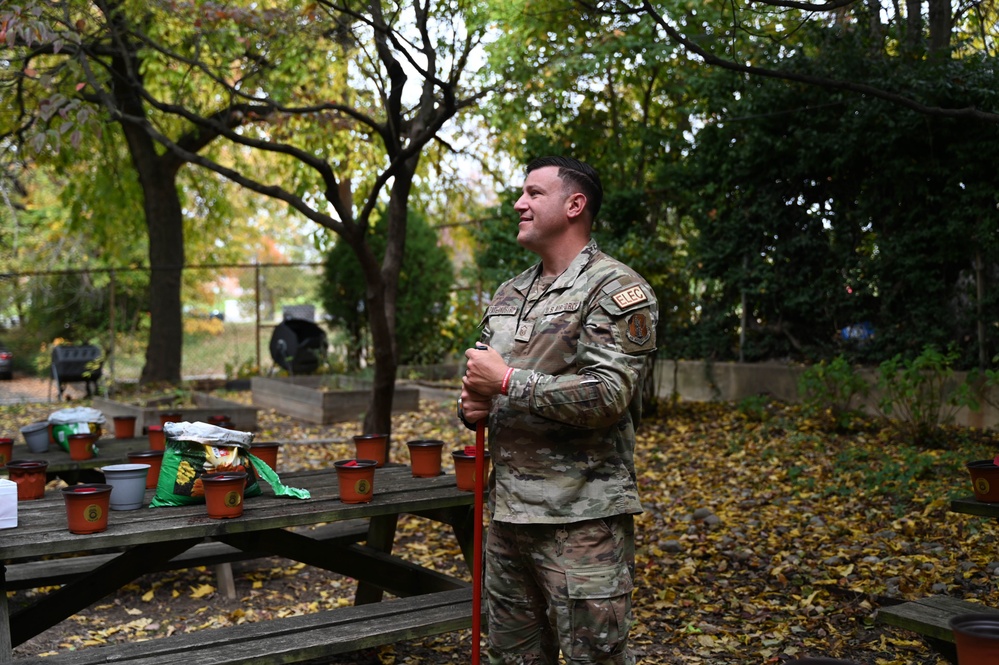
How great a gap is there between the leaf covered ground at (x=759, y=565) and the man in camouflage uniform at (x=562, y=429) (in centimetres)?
180

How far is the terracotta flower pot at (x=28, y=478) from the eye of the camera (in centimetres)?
392

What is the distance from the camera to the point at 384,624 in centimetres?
354

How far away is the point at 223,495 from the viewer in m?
3.40

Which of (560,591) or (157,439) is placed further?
(157,439)

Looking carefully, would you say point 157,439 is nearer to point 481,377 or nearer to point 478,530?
point 478,530

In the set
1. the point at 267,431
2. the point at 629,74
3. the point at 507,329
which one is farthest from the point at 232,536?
the point at 629,74

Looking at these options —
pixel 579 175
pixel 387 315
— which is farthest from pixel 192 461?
pixel 387 315

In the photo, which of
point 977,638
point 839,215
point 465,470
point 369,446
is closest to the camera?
point 977,638

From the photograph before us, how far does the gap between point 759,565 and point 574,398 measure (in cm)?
346

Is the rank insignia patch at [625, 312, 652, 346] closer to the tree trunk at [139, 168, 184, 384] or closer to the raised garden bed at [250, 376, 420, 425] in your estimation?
the raised garden bed at [250, 376, 420, 425]

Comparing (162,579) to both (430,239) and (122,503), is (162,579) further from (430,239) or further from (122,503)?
(430,239)

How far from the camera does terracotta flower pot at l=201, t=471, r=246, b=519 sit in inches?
133

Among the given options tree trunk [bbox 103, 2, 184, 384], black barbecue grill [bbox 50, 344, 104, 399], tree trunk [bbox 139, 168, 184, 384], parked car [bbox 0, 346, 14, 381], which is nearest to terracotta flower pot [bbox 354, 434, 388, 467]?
tree trunk [bbox 103, 2, 184, 384]

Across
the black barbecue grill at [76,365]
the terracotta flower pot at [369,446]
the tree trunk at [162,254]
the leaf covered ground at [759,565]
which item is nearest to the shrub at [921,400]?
the leaf covered ground at [759,565]
